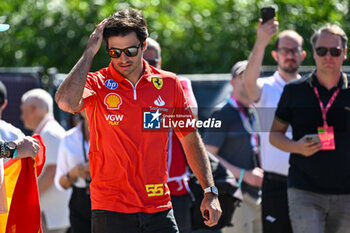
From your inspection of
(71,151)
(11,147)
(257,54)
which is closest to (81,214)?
(71,151)

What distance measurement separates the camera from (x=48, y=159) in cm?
846

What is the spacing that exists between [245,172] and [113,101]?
10.2ft

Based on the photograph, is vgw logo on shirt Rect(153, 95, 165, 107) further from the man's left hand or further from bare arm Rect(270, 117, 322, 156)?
bare arm Rect(270, 117, 322, 156)

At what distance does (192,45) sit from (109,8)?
1412 millimetres

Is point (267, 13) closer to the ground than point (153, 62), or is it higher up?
higher up

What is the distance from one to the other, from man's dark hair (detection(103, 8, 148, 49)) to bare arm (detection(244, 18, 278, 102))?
83.8 inches

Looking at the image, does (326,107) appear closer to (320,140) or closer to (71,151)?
(320,140)

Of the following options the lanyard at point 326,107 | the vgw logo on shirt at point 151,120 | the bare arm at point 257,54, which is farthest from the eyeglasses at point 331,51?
the vgw logo on shirt at point 151,120

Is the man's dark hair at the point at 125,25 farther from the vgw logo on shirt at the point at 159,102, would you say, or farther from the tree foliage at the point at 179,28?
the tree foliage at the point at 179,28

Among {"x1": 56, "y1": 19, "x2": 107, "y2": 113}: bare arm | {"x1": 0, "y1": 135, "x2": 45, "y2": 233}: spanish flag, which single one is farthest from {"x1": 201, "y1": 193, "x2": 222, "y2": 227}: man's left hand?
{"x1": 0, "y1": 135, "x2": 45, "y2": 233}: spanish flag

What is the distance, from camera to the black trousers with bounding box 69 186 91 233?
24.5 ft

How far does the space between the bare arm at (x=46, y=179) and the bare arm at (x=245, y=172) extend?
182 centimetres

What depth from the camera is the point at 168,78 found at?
17.5 feet

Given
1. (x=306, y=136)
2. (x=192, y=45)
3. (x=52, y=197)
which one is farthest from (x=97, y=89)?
(x=192, y=45)
